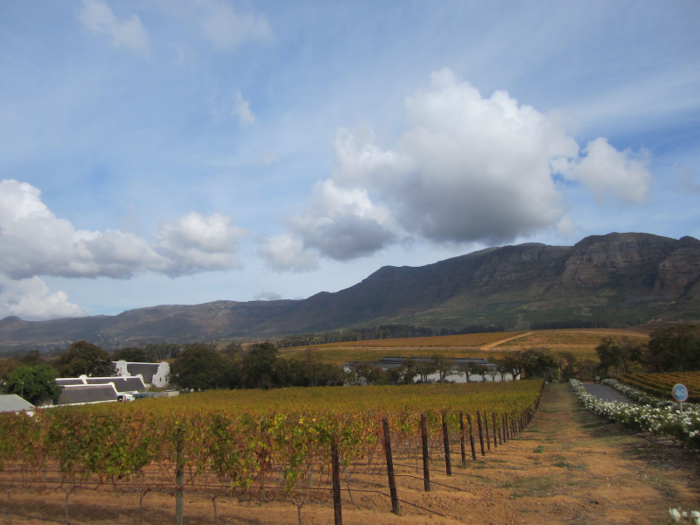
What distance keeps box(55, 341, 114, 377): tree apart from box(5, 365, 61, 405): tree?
115 feet

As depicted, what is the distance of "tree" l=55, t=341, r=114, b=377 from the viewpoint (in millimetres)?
80875

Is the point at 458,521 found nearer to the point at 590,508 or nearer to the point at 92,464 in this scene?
the point at 590,508

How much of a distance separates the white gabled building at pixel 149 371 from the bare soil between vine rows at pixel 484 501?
92958mm

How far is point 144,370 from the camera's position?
9625 cm

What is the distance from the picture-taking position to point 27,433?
9578 millimetres

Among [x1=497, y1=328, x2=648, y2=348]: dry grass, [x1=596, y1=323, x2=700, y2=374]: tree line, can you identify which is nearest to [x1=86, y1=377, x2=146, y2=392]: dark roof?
[x1=596, y1=323, x2=700, y2=374]: tree line

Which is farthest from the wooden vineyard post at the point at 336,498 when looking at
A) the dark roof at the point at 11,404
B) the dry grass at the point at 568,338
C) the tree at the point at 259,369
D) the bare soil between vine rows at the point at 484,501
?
the dry grass at the point at 568,338

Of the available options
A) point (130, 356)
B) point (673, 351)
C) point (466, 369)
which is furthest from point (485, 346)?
point (130, 356)

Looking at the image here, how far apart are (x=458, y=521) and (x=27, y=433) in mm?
9794

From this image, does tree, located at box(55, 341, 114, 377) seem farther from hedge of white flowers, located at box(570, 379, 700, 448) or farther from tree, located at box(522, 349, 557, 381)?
hedge of white flowers, located at box(570, 379, 700, 448)

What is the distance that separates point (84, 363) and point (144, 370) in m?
16.5

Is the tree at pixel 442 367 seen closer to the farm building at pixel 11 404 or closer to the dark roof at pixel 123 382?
the dark roof at pixel 123 382

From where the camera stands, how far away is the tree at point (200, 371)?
77.6 meters

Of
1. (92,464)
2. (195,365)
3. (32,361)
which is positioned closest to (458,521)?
(92,464)
